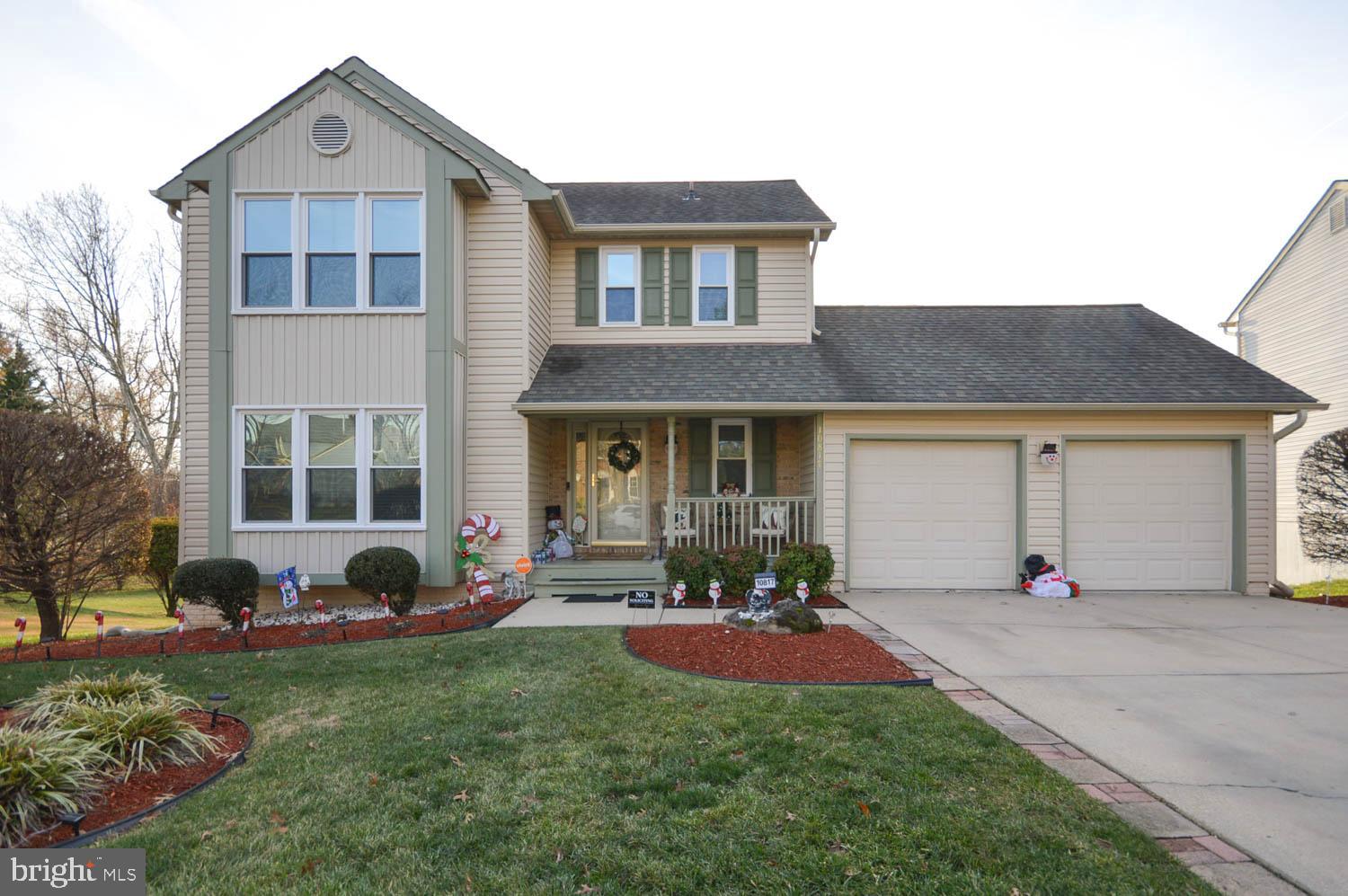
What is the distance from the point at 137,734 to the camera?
12.1 feet

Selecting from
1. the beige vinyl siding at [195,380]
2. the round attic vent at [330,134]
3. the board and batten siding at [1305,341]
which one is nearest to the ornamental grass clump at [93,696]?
the beige vinyl siding at [195,380]

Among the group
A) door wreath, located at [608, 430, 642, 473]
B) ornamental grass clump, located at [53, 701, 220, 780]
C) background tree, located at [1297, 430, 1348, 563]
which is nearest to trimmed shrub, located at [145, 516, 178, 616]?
door wreath, located at [608, 430, 642, 473]

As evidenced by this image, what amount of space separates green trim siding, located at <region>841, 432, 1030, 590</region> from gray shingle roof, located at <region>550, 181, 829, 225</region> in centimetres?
380

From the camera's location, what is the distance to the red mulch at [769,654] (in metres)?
5.31

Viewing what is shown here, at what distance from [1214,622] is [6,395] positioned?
85.3ft

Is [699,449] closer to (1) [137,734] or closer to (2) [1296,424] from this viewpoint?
(1) [137,734]

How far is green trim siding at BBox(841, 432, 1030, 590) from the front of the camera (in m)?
9.85

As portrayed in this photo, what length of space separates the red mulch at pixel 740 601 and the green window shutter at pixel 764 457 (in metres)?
2.62

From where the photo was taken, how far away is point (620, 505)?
11.4 m

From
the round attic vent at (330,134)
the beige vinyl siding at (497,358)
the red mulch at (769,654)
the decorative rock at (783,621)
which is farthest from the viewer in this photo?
the beige vinyl siding at (497,358)

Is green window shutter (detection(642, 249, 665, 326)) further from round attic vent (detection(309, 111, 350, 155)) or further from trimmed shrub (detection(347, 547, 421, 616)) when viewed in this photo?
trimmed shrub (detection(347, 547, 421, 616))

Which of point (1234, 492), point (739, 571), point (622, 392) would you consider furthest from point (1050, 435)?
point (622, 392)

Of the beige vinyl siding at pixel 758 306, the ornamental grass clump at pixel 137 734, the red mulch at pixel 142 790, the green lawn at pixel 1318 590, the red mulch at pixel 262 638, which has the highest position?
the beige vinyl siding at pixel 758 306

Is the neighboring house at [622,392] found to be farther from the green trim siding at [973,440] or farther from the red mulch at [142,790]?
the red mulch at [142,790]
